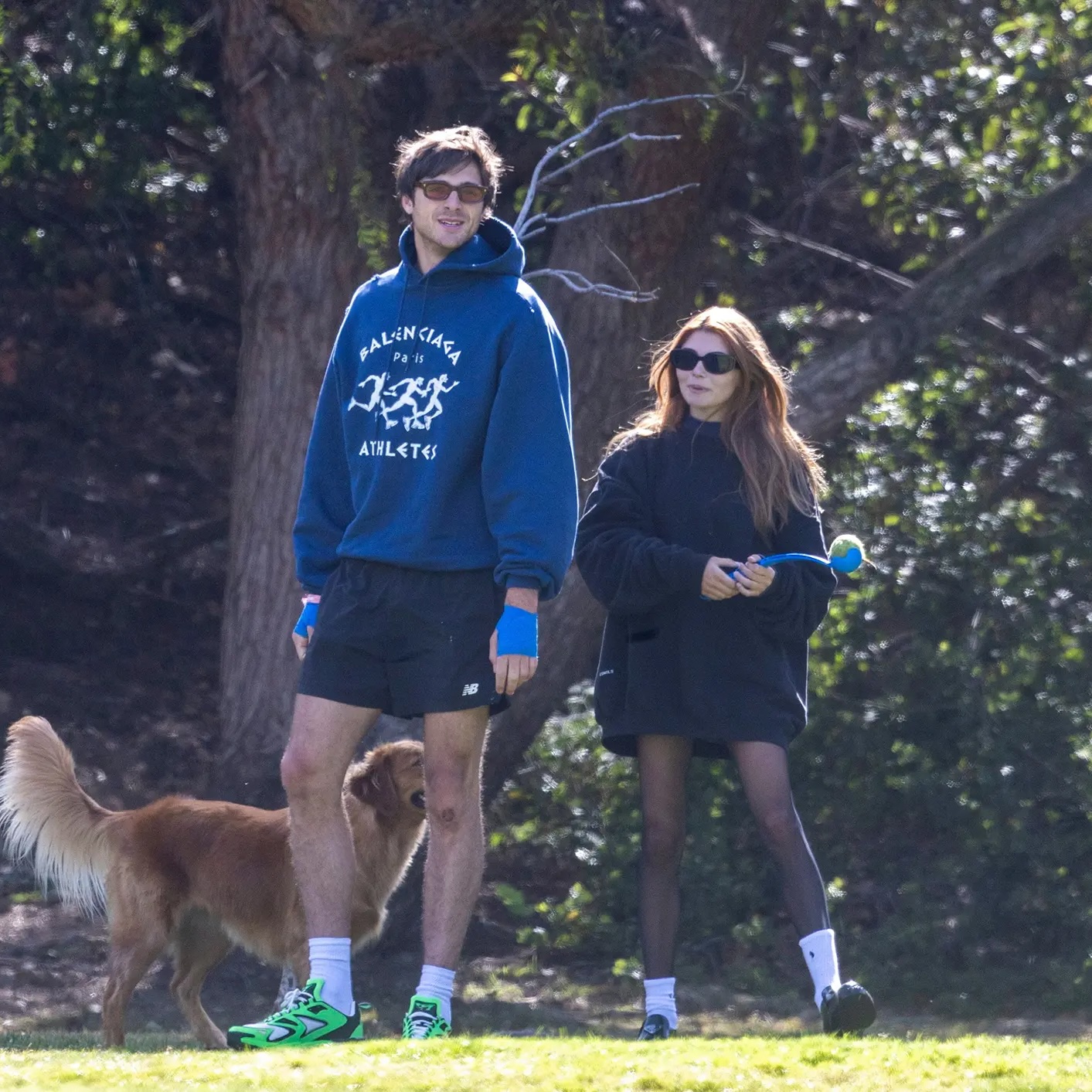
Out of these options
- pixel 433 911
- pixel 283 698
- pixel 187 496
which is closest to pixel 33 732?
pixel 283 698

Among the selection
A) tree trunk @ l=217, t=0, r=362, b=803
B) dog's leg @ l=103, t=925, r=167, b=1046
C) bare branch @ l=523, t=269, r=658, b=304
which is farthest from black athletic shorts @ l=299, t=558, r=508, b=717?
tree trunk @ l=217, t=0, r=362, b=803

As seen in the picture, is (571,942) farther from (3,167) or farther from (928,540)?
(3,167)

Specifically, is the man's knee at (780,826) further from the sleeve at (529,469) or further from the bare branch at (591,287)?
the bare branch at (591,287)

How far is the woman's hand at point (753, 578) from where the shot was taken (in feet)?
14.6

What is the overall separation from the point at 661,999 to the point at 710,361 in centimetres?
180

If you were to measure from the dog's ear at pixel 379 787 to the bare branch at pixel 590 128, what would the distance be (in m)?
2.41

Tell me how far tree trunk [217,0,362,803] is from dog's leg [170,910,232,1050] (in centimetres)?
132

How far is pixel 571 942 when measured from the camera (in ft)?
27.7

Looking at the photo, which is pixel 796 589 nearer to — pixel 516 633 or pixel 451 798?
pixel 516 633

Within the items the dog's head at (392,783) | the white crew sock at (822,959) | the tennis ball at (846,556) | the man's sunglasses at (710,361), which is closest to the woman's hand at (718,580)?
the tennis ball at (846,556)

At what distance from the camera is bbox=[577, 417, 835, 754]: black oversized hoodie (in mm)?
4613

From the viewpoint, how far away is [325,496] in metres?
4.41

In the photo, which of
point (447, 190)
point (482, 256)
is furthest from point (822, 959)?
point (447, 190)

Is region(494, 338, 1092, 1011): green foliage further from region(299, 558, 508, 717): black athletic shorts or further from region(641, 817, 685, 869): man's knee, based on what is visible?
region(299, 558, 508, 717): black athletic shorts
